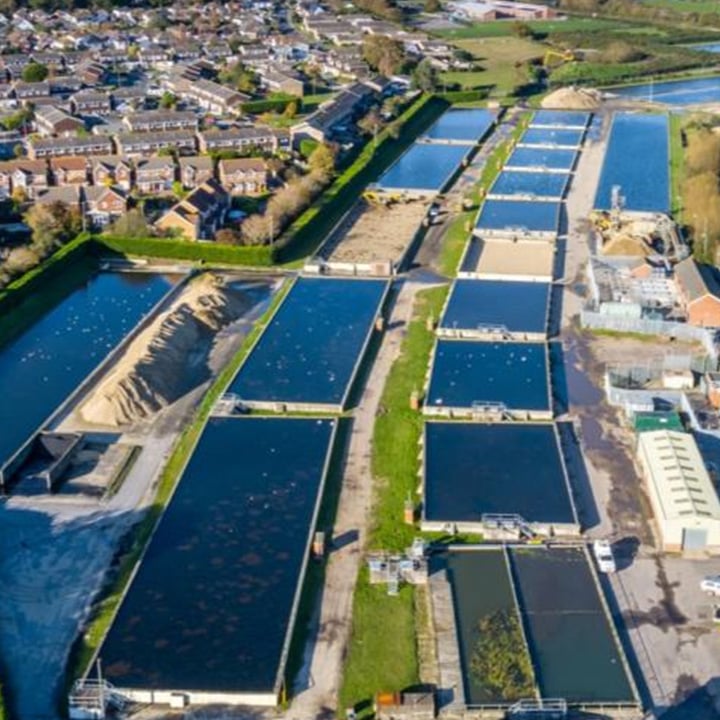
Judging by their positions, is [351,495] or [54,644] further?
[351,495]

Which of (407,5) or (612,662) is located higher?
(407,5)

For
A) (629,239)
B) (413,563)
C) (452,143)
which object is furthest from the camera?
(452,143)

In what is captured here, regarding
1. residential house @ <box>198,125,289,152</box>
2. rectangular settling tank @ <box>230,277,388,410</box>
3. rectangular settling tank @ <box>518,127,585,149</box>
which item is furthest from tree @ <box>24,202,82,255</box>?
rectangular settling tank @ <box>518,127,585,149</box>

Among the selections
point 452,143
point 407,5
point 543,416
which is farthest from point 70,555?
point 407,5

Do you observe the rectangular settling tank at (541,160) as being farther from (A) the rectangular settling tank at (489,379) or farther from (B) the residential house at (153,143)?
(A) the rectangular settling tank at (489,379)

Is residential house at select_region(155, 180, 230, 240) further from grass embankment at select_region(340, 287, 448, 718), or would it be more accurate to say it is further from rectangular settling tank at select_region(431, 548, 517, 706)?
rectangular settling tank at select_region(431, 548, 517, 706)

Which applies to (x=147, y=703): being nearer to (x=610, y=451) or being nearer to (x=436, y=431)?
(x=436, y=431)
